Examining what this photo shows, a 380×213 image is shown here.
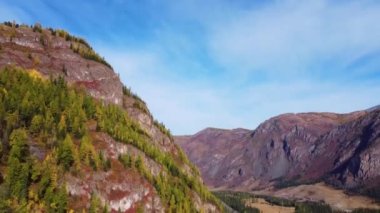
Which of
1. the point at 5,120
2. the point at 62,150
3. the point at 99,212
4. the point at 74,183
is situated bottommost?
the point at 99,212

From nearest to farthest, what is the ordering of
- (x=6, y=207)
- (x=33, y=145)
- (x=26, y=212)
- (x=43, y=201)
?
(x=6, y=207) → (x=26, y=212) → (x=43, y=201) → (x=33, y=145)

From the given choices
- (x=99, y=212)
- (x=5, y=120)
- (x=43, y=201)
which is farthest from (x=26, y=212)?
(x=5, y=120)

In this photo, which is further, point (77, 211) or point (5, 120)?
point (5, 120)

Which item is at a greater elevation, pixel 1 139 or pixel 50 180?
pixel 1 139

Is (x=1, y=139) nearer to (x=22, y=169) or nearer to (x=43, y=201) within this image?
(x=22, y=169)

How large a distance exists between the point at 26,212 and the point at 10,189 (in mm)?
14729

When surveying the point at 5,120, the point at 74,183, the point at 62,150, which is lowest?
the point at 74,183

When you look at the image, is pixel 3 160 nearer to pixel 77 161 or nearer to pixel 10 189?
pixel 10 189

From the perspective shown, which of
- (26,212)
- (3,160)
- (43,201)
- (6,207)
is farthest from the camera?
(3,160)

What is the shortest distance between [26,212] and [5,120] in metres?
56.8

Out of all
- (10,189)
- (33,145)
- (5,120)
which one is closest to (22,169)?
(10,189)

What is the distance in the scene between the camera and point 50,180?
180 metres

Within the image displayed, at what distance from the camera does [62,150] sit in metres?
194

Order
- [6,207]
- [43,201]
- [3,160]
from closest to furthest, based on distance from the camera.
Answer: [6,207] → [43,201] → [3,160]
